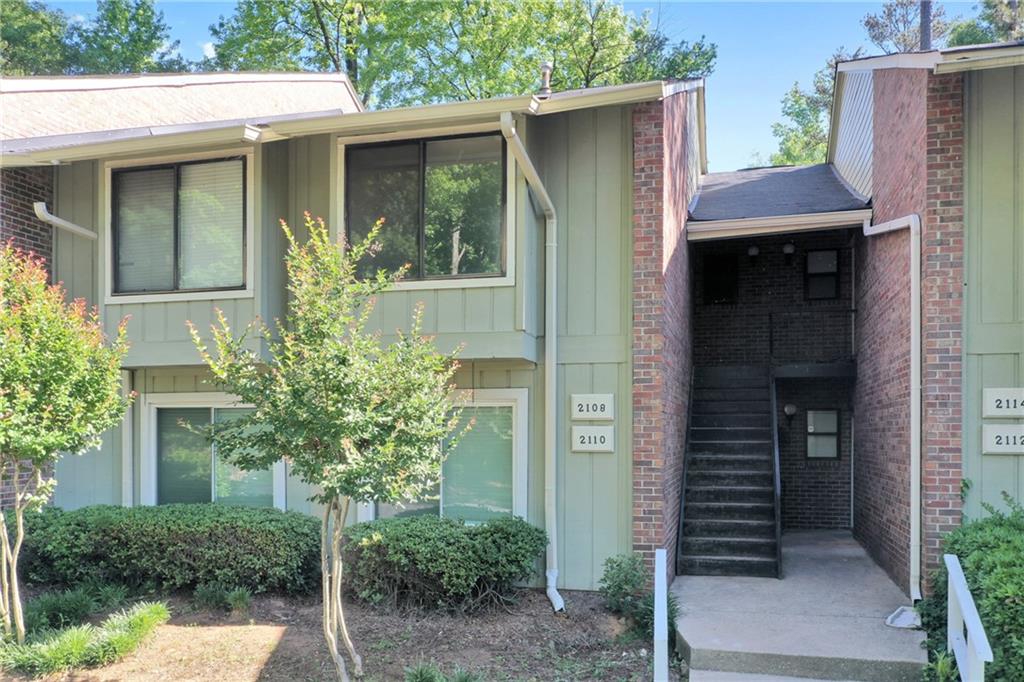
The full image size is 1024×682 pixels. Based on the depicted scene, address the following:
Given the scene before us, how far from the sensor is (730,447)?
9.22 meters

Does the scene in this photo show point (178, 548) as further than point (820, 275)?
No

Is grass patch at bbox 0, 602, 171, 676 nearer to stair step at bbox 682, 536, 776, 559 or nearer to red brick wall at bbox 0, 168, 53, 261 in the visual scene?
red brick wall at bbox 0, 168, 53, 261

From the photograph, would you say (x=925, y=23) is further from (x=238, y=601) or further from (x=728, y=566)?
(x=238, y=601)

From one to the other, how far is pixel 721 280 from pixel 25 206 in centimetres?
925

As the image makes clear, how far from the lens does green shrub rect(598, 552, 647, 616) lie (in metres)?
6.54

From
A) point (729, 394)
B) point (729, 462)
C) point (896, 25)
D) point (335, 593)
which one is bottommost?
point (335, 593)

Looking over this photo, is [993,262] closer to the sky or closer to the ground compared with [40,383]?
closer to the sky

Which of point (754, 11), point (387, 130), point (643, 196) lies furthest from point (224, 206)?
point (754, 11)

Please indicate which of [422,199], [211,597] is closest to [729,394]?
[422,199]

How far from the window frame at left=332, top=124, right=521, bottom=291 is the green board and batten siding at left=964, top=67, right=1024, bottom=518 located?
3.88 m

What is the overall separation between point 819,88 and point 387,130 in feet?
79.0

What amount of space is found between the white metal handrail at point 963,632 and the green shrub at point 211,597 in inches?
225

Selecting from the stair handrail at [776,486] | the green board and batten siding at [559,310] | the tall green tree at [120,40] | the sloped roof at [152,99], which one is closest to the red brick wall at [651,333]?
the green board and batten siding at [559,310]

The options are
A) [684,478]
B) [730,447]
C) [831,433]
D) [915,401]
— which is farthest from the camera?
[831,433]
